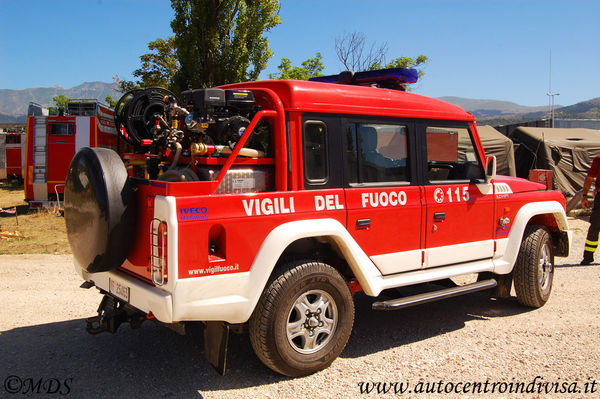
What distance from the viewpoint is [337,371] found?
418cm

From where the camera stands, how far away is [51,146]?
14.5 m

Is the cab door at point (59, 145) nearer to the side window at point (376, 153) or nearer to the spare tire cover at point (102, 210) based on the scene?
the spare tire cover at point (102, 210)

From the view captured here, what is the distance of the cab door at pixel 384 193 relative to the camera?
4359 mm

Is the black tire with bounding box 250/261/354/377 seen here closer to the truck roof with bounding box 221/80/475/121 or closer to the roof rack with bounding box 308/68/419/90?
the truck roof with bounding box 221/80/475/121

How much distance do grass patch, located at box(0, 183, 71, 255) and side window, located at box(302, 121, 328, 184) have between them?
6.58 metres

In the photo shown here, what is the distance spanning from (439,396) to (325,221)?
157 centimetres

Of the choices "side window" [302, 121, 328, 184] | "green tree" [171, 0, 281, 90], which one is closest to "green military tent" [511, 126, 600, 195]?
"green tree" [171, 0, 281, 90]

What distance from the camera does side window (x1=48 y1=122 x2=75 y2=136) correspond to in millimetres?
14430

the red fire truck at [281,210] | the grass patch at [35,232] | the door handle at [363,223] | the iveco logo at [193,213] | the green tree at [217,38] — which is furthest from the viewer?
the green tree at [217,38]

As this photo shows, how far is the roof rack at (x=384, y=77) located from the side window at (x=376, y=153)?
Result: 2.47ft

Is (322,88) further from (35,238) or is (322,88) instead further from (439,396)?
(35,238)

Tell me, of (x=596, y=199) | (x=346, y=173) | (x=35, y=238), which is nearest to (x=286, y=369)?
(x=346, y=173)

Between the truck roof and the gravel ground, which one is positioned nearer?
the gravel ground

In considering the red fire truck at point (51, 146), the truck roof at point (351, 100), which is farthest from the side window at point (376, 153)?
the red fire truck at point (51, 146)
